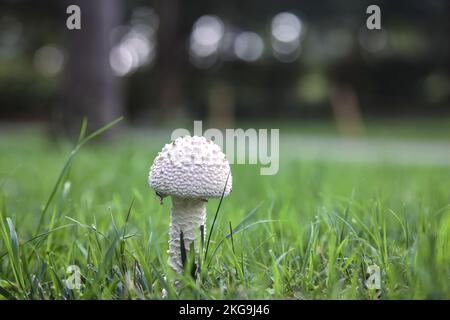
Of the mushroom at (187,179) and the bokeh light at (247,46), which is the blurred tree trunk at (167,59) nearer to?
the bokeh light at (247,46)

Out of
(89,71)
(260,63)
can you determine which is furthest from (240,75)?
(89,71)

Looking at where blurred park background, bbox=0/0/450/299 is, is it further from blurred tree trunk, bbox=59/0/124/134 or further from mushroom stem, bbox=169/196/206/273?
mushroom stem, bbox=169/196/206/273

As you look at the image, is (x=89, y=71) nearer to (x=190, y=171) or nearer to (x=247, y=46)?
(x=190, y=171)

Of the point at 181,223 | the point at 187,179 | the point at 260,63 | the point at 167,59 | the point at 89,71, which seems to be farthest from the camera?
the point at 260,63

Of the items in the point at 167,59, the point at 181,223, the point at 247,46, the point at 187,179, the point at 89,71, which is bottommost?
the point at 181,223

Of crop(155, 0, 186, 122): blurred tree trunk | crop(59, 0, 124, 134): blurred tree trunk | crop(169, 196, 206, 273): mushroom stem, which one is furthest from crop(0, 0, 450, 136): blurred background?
crop(169, 196, 206, 273): mushroom stem

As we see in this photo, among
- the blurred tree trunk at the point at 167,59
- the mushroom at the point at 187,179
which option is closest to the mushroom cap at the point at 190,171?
the mushroom at the point at 187,179
